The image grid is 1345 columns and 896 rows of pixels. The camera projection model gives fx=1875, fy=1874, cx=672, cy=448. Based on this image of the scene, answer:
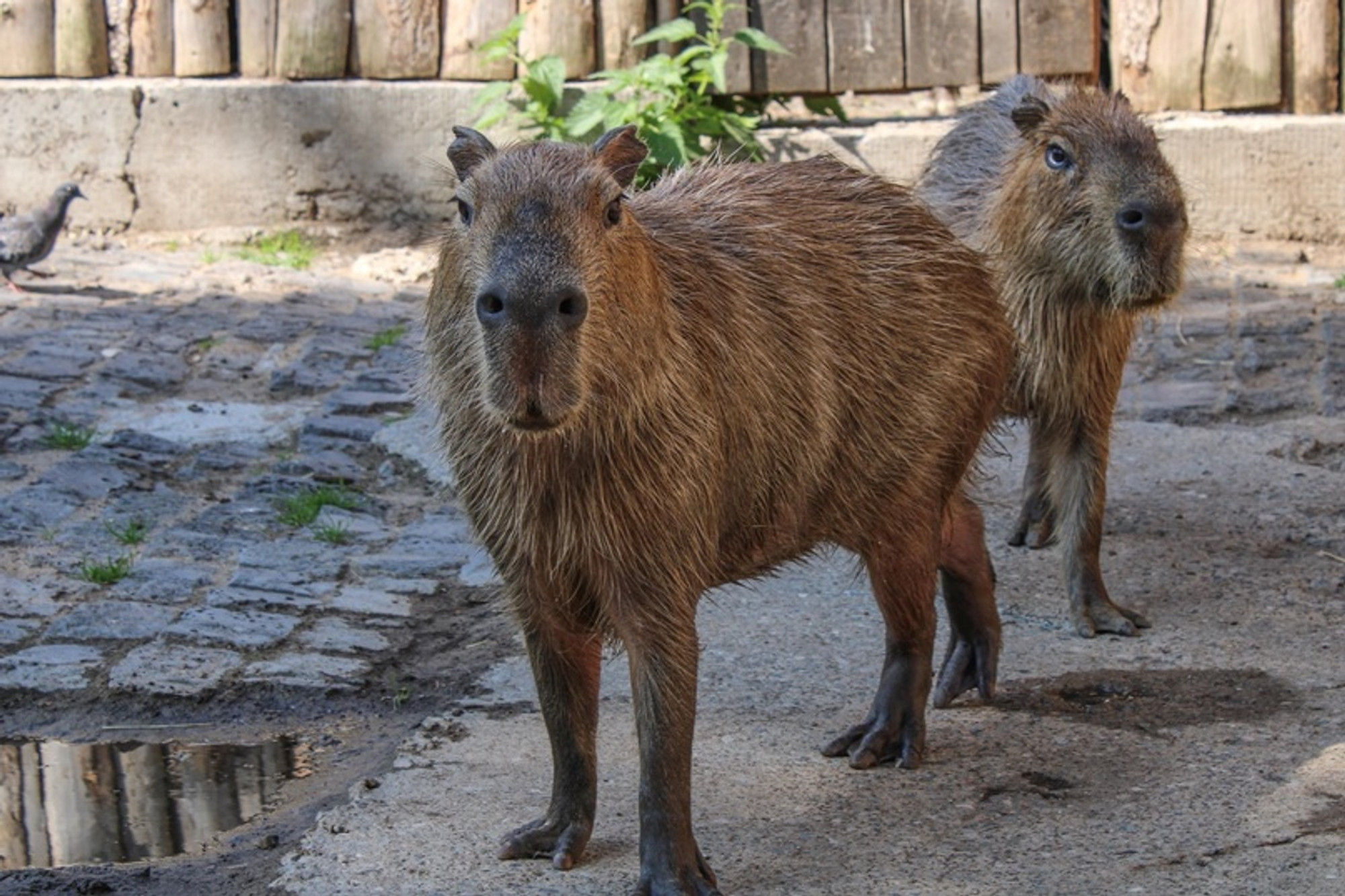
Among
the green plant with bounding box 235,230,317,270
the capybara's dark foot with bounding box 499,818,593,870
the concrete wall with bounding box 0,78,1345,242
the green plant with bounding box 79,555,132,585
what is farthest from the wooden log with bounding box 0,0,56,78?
the capybara's dark foot with bounding box 499,818,593,870

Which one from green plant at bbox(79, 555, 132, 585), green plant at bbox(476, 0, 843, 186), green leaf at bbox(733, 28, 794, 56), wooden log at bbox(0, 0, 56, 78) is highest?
wooden log at bbox(0, 0, 56, 78)

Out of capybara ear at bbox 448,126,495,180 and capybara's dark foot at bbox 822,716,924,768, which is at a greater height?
capybara ear at bbox 448,126,495,180

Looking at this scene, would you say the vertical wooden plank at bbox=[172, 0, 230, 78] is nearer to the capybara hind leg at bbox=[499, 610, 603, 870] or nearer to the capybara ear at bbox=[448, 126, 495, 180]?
the capybara ear at bbox=[448, 126, 495, 180]

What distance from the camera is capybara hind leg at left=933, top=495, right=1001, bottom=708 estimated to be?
4301 millimetres

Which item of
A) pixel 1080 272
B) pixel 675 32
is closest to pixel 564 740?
pixel 1080 272

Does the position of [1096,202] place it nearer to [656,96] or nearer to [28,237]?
[656,96]

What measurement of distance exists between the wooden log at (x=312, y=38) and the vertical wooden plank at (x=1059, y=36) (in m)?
3.05

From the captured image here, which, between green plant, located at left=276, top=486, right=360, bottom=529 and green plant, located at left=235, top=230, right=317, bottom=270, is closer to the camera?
green plant, located at left=276, top=486, right=360, bottom=529

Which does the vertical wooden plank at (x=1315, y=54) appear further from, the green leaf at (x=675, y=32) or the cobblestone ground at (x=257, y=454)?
the green leaf at (x=675, y=32)

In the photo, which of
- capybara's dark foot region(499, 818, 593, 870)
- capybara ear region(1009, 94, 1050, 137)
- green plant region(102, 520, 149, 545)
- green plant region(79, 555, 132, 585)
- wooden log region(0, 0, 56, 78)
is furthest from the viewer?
wooden log region(0, 0, 56, 78)

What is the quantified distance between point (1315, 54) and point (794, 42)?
2.29 metres

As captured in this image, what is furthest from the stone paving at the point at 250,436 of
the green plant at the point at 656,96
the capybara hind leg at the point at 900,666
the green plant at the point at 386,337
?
the capybara hind leg at the point at 900,666

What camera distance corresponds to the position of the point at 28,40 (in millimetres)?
8516

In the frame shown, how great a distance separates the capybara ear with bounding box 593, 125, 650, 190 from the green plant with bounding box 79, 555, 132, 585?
237 centimetres
